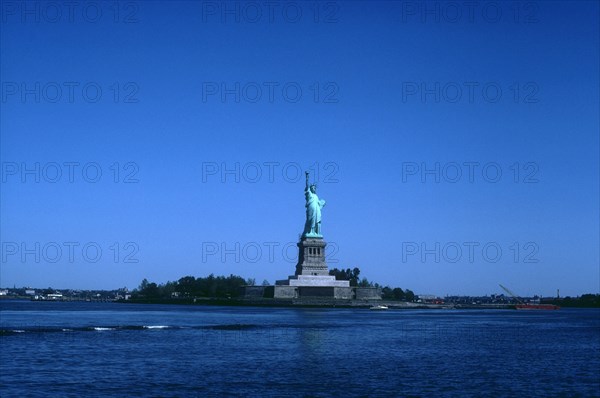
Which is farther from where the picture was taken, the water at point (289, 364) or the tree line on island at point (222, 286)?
the tree line on island at point (222, 286)

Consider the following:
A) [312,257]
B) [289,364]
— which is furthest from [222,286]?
[289,364]

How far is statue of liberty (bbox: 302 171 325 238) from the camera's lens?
122 metres

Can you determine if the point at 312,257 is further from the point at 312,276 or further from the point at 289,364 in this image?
the point at 289,364

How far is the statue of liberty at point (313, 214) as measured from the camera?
122 meters

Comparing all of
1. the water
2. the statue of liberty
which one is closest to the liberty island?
the statue of liberty

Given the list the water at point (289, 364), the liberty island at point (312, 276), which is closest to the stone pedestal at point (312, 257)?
the liberty island at point (312, 276)

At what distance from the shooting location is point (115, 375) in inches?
1228

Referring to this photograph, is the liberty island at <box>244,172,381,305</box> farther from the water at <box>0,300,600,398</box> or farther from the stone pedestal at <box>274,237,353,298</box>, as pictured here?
the water at <box>0,300,600,398</box>

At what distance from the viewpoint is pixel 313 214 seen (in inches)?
4811

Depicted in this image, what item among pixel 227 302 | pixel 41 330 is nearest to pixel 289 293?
pixel 227 302

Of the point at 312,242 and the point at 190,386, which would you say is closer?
the point at 190,386

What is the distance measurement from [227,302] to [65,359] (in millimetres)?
104396

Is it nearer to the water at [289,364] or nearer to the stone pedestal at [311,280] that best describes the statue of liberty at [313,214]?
the stone pedestal at [311,280]

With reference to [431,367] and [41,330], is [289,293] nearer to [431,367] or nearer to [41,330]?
[41,330]
